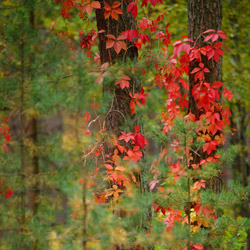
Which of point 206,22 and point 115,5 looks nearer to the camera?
point 115,5

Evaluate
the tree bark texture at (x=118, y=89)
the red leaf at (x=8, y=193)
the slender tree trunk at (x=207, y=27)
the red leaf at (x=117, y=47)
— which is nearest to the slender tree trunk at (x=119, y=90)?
the tree bark texture at (x=118, y=89)

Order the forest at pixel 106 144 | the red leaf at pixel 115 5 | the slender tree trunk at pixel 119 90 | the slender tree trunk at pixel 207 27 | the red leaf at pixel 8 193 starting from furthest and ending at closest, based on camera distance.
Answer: the slender tree trunk at pixel 207 27 < the slender tree trunk at pixel 119 90 < the red leaf at pixel 115 5 < the red leaf at pixel 8 193 < the forest at pixel 106 144

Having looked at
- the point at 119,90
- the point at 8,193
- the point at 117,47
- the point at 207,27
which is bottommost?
the point at 8,193

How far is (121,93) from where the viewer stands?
3.48 m

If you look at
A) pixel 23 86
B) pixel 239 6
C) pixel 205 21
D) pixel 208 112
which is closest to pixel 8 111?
pixel 23 86

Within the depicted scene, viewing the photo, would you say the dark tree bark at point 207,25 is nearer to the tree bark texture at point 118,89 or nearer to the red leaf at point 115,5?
the tree bark texture at point 118,89

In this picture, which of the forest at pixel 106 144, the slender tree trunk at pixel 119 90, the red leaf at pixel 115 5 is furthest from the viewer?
the slender tree trunk at pixel 119 90

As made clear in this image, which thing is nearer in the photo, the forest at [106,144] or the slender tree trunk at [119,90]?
the forest at [106,144]

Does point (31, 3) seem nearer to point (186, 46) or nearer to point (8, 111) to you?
point (8, 111)

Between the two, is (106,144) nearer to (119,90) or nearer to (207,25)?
(119,90)

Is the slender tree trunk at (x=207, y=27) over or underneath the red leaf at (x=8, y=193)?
over

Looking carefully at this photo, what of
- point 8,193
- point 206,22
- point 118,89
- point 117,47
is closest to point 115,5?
point 117,47

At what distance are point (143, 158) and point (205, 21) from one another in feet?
5.79

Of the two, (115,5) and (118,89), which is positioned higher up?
(115,5)
